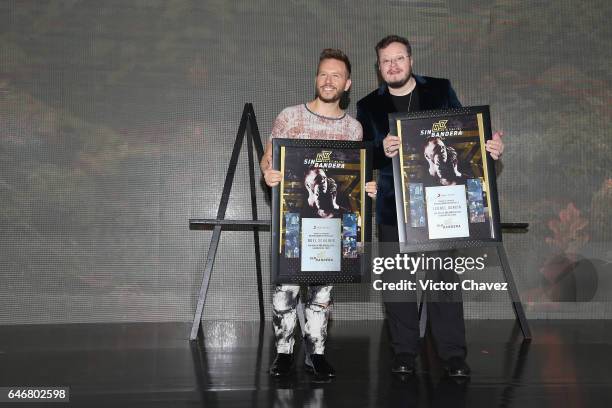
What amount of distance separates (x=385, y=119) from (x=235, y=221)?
119cm

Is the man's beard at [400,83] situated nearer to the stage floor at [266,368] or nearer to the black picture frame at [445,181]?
the black picture frame at [445,181]

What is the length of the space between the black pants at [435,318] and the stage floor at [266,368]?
0.14m

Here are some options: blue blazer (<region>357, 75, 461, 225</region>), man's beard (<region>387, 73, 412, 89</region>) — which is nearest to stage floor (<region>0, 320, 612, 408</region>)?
blue blazer (<region>357, 75, 461, 225</region>)

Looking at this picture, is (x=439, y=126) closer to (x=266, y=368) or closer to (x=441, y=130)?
(x=441, y=130)

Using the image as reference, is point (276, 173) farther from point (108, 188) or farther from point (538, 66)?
point (538, 66)

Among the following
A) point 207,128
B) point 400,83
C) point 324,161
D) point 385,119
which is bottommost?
point 324,161

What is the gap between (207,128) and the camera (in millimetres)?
4289

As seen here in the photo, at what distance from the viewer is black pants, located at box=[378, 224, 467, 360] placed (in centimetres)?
253

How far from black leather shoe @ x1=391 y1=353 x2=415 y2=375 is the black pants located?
0.02m

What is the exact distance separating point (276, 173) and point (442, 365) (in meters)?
1.18

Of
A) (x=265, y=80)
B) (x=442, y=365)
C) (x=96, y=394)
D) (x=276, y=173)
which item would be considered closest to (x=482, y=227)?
(x=442, y=365)

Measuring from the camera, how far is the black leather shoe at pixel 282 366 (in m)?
2.51

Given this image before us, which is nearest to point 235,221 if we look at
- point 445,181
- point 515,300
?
point 445,181

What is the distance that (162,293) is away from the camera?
4.21 metres
